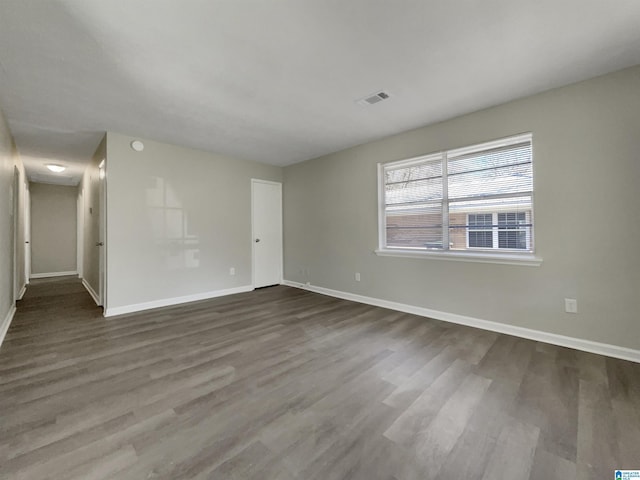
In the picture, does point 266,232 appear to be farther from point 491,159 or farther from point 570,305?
point 570,305

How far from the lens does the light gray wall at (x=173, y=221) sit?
373 centimetres

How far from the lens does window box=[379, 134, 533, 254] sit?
2.92 metres

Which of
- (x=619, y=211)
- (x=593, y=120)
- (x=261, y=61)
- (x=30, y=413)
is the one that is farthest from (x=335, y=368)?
(x=593, y=120)

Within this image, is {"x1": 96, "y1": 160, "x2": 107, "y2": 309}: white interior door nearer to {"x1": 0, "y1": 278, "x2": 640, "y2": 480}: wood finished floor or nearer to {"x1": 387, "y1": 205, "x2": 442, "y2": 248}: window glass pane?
{"x1": 0, "y1": 278, "x2": 640, "y2": 480}: wood finished floor

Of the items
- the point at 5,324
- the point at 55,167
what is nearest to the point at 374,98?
the point at 5,324

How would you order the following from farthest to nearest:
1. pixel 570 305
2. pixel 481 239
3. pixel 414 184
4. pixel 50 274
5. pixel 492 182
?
pixel 50 274
pixel 414 184
pixel 481 239
pixel 492 182
pixel 570 305

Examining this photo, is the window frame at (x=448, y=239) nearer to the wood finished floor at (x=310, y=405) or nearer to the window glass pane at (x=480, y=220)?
the window glass pane at (x=480, y=220)

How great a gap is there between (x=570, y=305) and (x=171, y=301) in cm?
496

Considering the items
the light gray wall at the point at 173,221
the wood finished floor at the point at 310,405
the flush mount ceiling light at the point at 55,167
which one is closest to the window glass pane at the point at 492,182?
the wood finished floor at the point at 310,405

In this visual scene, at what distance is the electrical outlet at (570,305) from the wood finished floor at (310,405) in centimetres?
38

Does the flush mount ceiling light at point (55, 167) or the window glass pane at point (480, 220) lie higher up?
the flush mount ceiling light at point (55, 167)

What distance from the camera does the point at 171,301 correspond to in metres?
4.19

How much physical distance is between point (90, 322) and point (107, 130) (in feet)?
8.17

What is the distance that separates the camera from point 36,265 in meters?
6.89
